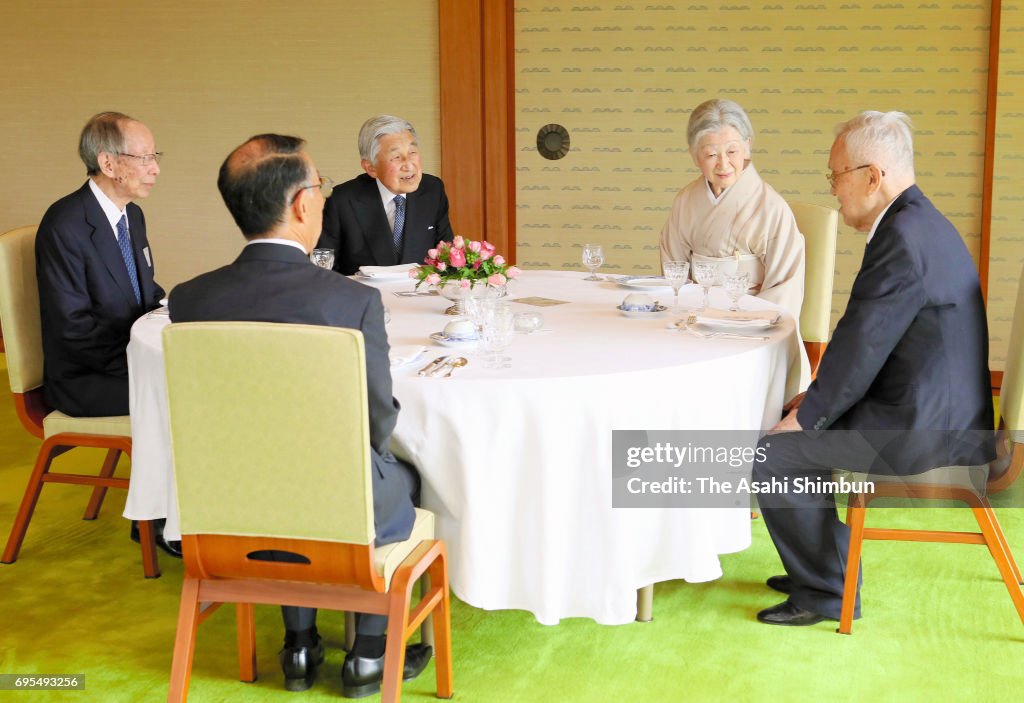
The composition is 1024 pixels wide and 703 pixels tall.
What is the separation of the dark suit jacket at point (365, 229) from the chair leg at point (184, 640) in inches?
94.5

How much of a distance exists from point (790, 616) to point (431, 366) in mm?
1210

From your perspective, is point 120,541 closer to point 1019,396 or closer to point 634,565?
point 634,565

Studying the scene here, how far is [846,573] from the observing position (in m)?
2.93

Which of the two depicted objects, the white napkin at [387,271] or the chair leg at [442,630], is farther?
the white napkin at [387,271]

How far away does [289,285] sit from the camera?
2.28m

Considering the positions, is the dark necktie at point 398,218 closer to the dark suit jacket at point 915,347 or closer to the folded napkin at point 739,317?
the folded napkin at point 739,317

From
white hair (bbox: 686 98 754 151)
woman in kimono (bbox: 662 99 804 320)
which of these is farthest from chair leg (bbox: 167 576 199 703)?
white hair (bbox: 686 98 754 151)

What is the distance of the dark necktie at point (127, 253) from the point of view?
144 inches

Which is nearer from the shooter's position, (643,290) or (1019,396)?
(1019,396)

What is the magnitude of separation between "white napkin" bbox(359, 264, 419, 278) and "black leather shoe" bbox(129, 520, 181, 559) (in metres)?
1.14

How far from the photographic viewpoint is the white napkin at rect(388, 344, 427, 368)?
2.70m

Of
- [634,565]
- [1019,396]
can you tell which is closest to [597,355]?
[634,565]

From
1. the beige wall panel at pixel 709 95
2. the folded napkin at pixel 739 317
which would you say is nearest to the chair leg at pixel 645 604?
the folded napkin at pixel 739 317

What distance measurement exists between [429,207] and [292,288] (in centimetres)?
245
